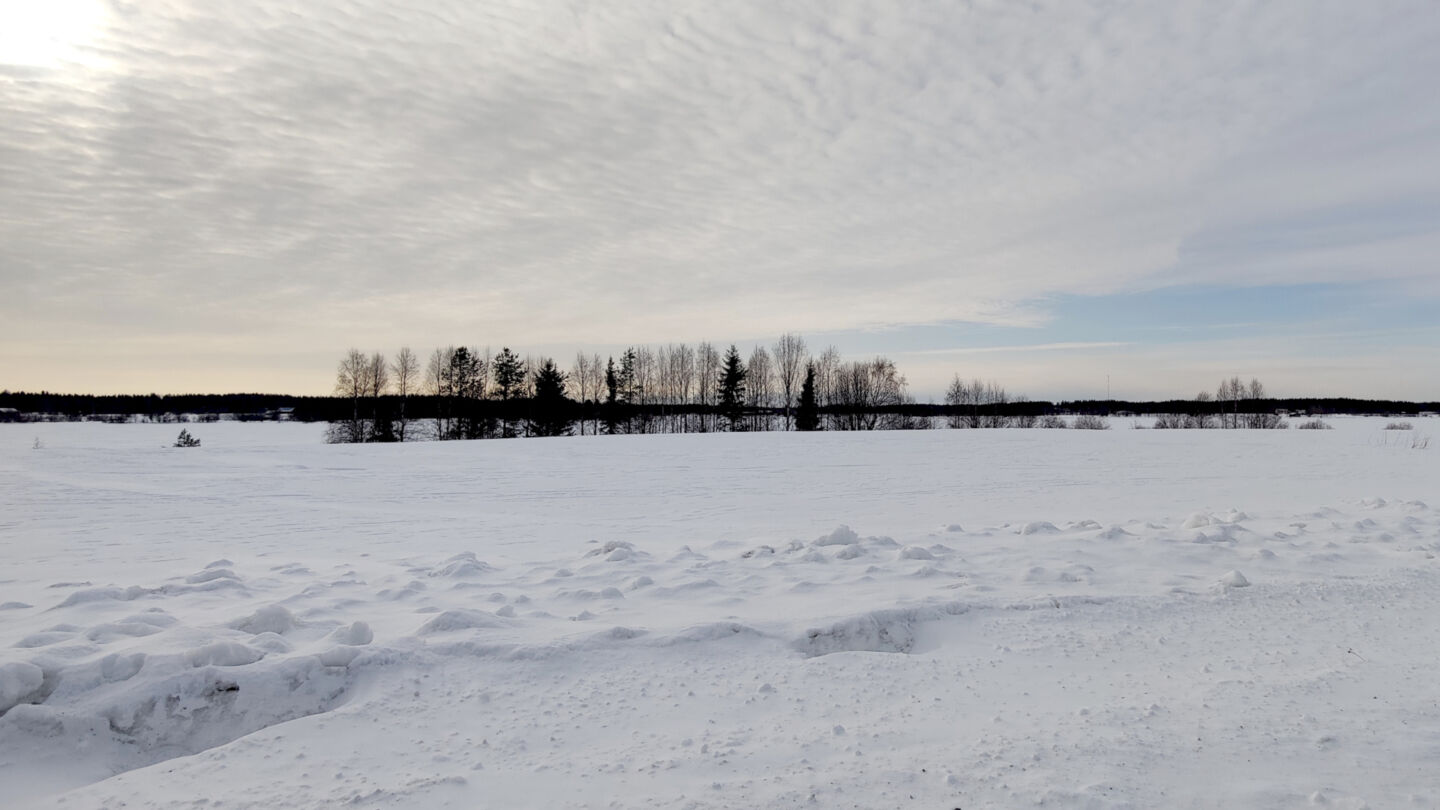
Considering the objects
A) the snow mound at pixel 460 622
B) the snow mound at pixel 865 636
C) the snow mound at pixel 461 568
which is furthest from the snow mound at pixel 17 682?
the snow mound at pixel 865 636

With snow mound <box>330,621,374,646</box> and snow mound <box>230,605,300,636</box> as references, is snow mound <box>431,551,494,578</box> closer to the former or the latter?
snow mound <box>230,605,300,636</box>

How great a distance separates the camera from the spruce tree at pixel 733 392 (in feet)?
224

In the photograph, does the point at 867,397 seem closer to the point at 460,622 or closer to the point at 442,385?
the point at 442,385

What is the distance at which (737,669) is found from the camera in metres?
4.33

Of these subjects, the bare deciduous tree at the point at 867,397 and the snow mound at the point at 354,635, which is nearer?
the snow mound at the point at 354,635

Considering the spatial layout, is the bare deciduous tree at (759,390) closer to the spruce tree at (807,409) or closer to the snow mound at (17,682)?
the spruce tree at (807,409)

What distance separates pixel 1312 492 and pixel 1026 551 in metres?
12.1

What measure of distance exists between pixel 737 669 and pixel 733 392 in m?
64.4

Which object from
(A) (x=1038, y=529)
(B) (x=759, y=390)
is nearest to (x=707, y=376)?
(B) (x=759, y=390)

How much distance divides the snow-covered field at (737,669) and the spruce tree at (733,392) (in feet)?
191

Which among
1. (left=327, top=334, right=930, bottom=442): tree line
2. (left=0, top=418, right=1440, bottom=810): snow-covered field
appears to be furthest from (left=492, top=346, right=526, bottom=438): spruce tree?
(left=0, top=418, right=1440, bottom=810): snow-covered field

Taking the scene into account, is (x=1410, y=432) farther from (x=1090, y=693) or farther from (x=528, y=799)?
(x=528, y=799)

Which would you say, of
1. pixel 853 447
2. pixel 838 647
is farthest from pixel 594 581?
pixel 853 447

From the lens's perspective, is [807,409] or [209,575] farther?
[807,409]
